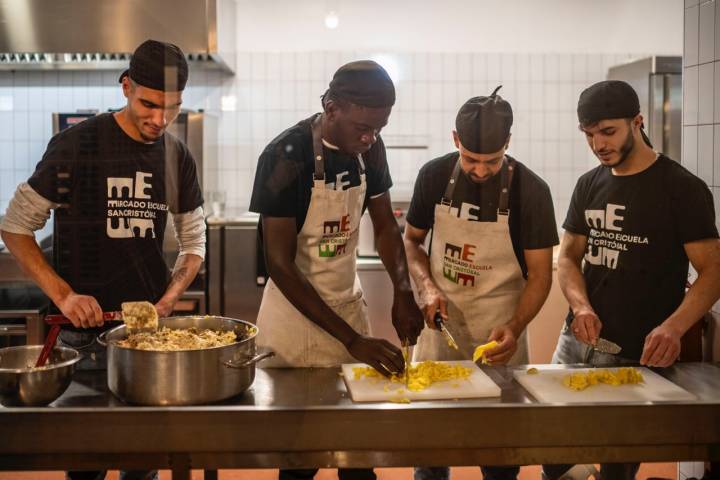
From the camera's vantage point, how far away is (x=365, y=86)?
1.83 m

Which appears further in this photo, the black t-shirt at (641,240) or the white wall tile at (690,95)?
the white wall tile at (690,95)

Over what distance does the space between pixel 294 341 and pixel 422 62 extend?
1450mm

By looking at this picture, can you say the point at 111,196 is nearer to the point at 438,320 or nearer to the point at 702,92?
the point at 438,320

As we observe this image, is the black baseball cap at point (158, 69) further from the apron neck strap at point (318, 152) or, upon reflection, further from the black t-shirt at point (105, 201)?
the apron neck strap at point (318, 152)

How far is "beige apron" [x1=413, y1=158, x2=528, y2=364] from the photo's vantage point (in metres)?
2.26

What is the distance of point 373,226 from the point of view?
2.27m

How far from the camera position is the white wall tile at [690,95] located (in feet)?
7.94

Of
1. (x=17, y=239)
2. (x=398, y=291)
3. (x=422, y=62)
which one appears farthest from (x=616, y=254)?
(x=17, y=239)

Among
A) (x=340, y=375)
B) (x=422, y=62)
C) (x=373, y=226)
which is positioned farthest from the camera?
(x=422, y=62)

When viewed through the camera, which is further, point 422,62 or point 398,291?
point 422,62

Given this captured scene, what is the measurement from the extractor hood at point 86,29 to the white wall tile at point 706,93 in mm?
1755

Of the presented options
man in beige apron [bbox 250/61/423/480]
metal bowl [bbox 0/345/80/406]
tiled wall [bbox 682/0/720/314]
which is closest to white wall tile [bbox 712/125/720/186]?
tiled wall [bbox 682/0/720/314]

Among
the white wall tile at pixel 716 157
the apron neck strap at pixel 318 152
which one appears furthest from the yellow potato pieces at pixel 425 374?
the white wall tile at pixel 716 157

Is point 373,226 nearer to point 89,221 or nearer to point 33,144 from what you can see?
point 89,221
